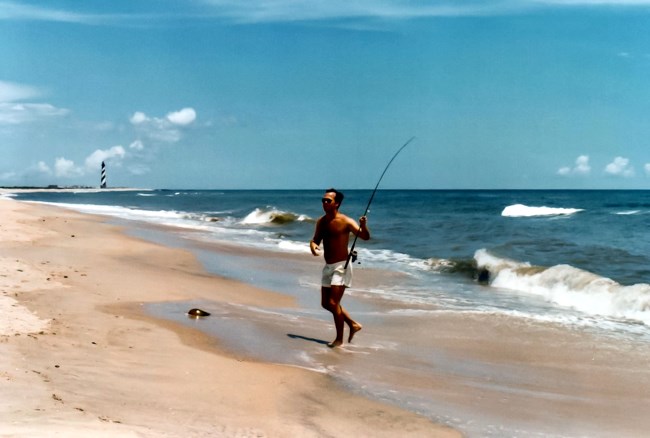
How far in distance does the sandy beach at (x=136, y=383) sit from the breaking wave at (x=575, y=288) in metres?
6.38

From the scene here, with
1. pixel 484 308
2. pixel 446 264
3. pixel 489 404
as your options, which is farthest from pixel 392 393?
pixel 446 264

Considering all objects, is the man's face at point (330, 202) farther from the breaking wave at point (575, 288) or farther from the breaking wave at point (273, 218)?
the breaking wave at point (273, 218)

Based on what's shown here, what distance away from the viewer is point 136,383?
5547 millimetres

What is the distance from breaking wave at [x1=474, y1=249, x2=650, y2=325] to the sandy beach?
6.38 metres

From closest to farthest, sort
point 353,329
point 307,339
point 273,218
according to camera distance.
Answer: point 353,329
point 307,339
point 273,218

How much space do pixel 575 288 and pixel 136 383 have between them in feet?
31.4

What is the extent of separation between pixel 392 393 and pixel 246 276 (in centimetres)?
843

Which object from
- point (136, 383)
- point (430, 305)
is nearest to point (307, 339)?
point (136, 383)

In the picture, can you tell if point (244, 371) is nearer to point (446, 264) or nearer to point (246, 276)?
point (246, 276)

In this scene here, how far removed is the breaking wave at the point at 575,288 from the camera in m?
11.3

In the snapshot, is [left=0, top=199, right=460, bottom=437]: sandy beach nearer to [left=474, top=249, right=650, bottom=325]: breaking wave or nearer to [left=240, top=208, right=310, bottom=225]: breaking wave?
[left=474, top=249, right=650, bottom=325]: breaking wave

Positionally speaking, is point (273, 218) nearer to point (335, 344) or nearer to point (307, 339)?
point (307, 339)

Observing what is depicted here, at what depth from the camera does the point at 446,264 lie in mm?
17422

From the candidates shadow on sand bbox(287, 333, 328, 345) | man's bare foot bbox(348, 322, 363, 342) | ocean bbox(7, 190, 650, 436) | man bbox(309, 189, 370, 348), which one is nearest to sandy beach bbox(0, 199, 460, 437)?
ocean bbox(7, 190, 650, 436)
